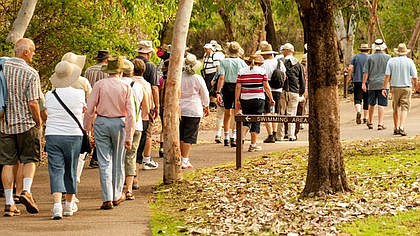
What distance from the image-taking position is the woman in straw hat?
1186 centimetres

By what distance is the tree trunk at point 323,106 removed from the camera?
11695 mm

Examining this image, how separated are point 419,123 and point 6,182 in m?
14.8

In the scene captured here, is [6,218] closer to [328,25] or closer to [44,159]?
[328,25]

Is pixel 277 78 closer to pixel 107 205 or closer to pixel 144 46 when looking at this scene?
pixel 144 46

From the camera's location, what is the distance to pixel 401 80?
2058cm

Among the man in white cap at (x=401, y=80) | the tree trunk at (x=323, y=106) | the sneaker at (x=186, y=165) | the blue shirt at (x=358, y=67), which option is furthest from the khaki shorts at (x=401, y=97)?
the tree trunk at (x=323, y=106)

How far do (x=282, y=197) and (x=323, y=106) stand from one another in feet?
4.32

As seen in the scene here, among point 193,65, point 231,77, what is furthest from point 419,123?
point 193,65

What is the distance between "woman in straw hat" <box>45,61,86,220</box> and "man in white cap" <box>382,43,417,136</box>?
1019 centimetres

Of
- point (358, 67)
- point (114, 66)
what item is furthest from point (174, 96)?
point (358, 67)

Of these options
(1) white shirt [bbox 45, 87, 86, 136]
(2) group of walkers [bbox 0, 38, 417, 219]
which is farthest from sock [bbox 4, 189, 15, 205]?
(1) white shirt [bbox 45, 87, 86, 136]

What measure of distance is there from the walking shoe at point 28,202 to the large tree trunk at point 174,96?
9.12 feet

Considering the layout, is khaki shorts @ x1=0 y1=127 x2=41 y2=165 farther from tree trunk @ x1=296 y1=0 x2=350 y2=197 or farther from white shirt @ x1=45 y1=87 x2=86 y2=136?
tree trunk @ x1=296 y1=0 x2=350 y2=197

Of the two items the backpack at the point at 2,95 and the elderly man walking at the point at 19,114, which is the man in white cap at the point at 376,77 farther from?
the backpack at the point at 2,95
